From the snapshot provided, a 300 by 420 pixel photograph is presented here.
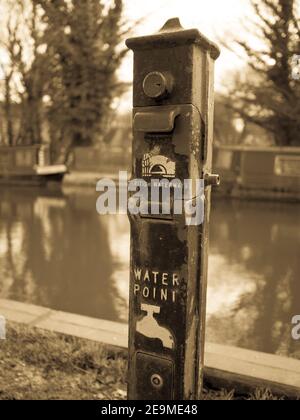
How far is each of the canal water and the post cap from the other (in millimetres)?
3095

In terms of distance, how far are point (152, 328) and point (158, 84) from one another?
1.24 m

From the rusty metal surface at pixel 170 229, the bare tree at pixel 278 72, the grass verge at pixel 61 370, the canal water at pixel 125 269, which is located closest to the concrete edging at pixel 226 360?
the grass verge at pixel 61 370

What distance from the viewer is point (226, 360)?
3.23m

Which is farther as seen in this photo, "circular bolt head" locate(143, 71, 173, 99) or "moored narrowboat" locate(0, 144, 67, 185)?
"moored narrowboat" locate(0, 144, 67, 185)

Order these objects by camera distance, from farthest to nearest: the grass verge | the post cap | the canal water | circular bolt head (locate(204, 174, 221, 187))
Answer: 1. the canal water
2. the grass verge
3. circular bolt head (locate(204, 174, 221, 187))
4. the post cap

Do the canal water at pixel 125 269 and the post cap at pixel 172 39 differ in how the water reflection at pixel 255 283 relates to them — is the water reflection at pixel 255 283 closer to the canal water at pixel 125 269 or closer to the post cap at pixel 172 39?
the canal water at pixel 125 269

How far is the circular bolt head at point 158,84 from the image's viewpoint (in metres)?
2.08

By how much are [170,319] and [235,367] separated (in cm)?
118

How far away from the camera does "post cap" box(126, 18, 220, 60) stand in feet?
6.70

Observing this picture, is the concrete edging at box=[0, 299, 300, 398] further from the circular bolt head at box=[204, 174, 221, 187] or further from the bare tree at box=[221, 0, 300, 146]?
the bare tree at box=[221, 0, 300, 146]

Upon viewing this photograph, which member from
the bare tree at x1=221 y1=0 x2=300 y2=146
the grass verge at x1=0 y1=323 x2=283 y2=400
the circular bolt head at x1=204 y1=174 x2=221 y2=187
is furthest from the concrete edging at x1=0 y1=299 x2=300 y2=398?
the bare tree at x1=221 y1=0 x2=300 y2=146

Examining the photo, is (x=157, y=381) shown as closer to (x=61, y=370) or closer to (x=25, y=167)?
(x=61, y=370)

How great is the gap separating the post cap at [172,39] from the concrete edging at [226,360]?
2.13 m

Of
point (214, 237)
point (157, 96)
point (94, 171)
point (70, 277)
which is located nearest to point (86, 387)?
point (157, 96)
